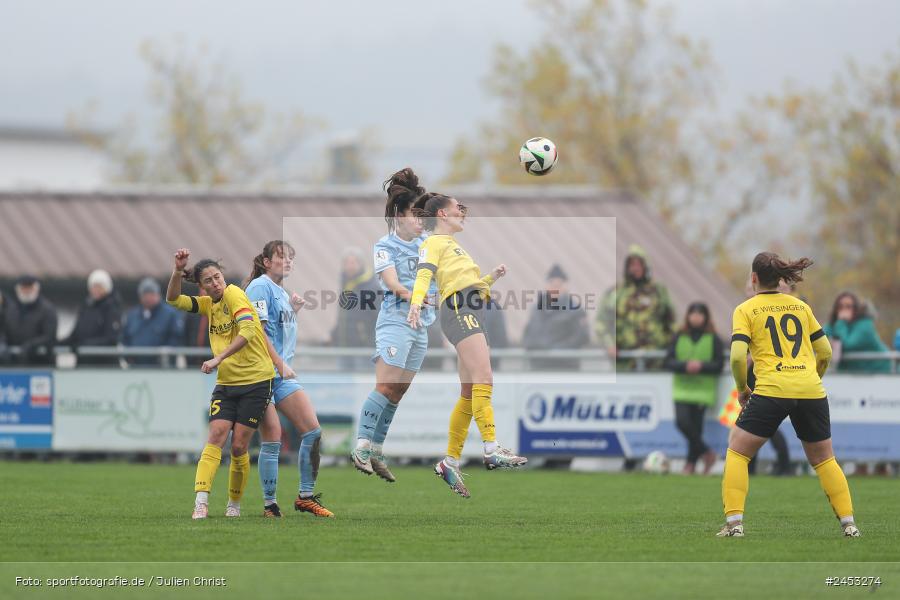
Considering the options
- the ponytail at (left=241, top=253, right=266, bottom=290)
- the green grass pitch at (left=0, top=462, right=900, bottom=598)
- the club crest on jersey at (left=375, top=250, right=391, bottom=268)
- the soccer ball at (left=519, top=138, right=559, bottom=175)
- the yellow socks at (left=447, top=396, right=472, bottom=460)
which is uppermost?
the soccer ball at (left=519, top=138, right=559, bottom=175)

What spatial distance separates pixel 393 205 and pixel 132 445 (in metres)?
8.83

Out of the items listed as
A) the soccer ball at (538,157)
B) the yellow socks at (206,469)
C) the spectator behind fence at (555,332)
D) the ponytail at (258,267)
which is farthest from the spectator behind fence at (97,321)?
the yellow socks at (206,469)

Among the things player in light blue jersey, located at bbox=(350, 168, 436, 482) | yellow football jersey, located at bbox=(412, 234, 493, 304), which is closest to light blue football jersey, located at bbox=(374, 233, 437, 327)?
player in light blue jersey, located at bbox=(350, 168, 436, 482)

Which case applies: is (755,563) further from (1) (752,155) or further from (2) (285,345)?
(1) (752,155)

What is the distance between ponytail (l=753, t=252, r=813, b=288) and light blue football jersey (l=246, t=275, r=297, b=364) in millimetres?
3553

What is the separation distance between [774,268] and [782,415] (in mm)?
998

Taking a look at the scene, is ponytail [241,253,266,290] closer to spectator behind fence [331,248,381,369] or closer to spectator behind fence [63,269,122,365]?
spectator behind fence [331,248,381,369]

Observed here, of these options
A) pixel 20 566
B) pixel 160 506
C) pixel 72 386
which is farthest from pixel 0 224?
pixel 20 566

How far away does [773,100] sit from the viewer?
47125 millimetres

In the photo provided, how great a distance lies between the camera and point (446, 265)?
36.6ft

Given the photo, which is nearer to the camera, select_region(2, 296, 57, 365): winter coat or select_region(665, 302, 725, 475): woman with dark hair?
select_region(665, 302, 725, 475): woman with dark hair

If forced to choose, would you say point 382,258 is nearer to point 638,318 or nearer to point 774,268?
point 774,268

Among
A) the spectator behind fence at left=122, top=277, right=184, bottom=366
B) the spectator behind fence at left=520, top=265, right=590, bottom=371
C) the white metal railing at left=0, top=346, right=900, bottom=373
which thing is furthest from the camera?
the spectator behind fence at left=122, top=277, right=184, bottom=366

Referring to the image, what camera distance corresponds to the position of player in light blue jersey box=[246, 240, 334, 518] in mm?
10906
